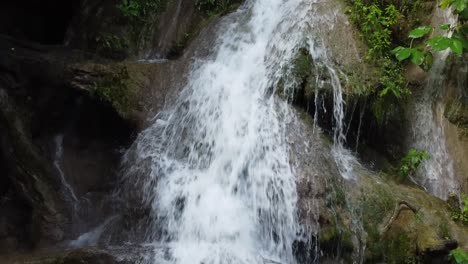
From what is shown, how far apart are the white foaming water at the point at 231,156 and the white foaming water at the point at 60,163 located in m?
0.82

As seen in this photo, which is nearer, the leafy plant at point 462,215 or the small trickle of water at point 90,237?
the leafy plant at point 462,215

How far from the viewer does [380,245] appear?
195 inches

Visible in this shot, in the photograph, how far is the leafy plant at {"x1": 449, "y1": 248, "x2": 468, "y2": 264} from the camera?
15.0ft

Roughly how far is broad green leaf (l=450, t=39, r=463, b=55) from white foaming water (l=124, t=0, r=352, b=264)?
1330mm

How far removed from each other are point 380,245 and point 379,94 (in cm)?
193

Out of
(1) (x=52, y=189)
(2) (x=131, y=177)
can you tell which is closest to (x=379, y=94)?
(2) (x=131, y=177)

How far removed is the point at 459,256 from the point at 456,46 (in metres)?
2.25

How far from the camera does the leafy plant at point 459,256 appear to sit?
15.0ft

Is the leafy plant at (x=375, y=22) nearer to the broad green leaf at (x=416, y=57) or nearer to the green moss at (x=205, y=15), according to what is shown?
the broad green leaf at (x=416, y=57)

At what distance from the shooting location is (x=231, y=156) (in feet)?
18.7

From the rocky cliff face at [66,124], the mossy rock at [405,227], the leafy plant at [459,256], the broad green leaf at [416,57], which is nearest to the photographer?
the leafy plant at [459,256]

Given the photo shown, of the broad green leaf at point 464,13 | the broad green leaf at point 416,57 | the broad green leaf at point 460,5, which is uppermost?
the broad green leaf at point 460,5

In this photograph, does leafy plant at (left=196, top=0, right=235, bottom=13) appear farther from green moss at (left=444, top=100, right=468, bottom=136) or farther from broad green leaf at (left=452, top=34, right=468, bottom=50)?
green moss at (left=444, top=100, right=468, bottom=136)

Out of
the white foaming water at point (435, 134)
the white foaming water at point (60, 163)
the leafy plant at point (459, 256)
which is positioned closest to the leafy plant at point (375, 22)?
the white foaming water at point (435, 134)
